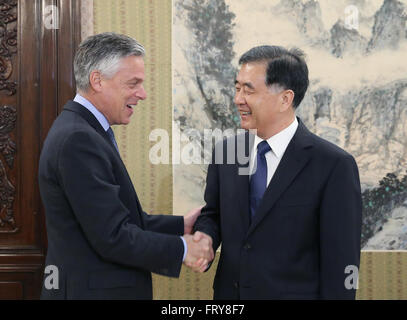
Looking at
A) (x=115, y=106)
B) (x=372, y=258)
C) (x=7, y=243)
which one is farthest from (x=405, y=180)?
(x=7, y=243)

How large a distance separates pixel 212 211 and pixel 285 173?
50cm

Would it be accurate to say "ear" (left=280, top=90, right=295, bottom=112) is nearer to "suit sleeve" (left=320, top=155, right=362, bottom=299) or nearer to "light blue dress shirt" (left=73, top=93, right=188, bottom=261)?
"suit sleeve" (left=320, top=155, right=362, bottom=299)

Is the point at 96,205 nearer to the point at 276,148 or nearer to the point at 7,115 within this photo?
the point at 276,148

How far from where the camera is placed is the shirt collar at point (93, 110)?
1918 millimetres

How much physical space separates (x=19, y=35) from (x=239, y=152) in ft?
6.54

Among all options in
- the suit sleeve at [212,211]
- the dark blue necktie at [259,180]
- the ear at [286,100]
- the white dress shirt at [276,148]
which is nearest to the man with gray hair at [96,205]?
the suit sleeve at [212,211]

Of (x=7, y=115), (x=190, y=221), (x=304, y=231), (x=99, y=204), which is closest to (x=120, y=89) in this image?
(x=99, y=204)

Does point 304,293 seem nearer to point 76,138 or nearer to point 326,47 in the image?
point 76,138

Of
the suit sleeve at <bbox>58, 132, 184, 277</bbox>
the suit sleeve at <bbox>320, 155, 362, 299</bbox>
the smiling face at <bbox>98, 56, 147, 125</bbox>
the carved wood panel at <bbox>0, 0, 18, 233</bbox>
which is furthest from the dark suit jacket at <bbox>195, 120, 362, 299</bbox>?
the carved wood panel at <bbox>0, 0, 18, 233</bbox>

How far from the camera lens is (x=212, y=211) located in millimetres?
2189

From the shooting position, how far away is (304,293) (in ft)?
5.83

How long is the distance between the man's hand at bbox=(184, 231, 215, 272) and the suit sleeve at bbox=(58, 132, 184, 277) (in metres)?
0.20

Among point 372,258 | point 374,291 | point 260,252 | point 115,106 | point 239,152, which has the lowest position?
point 374,291

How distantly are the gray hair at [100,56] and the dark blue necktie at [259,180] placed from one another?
73 cm
